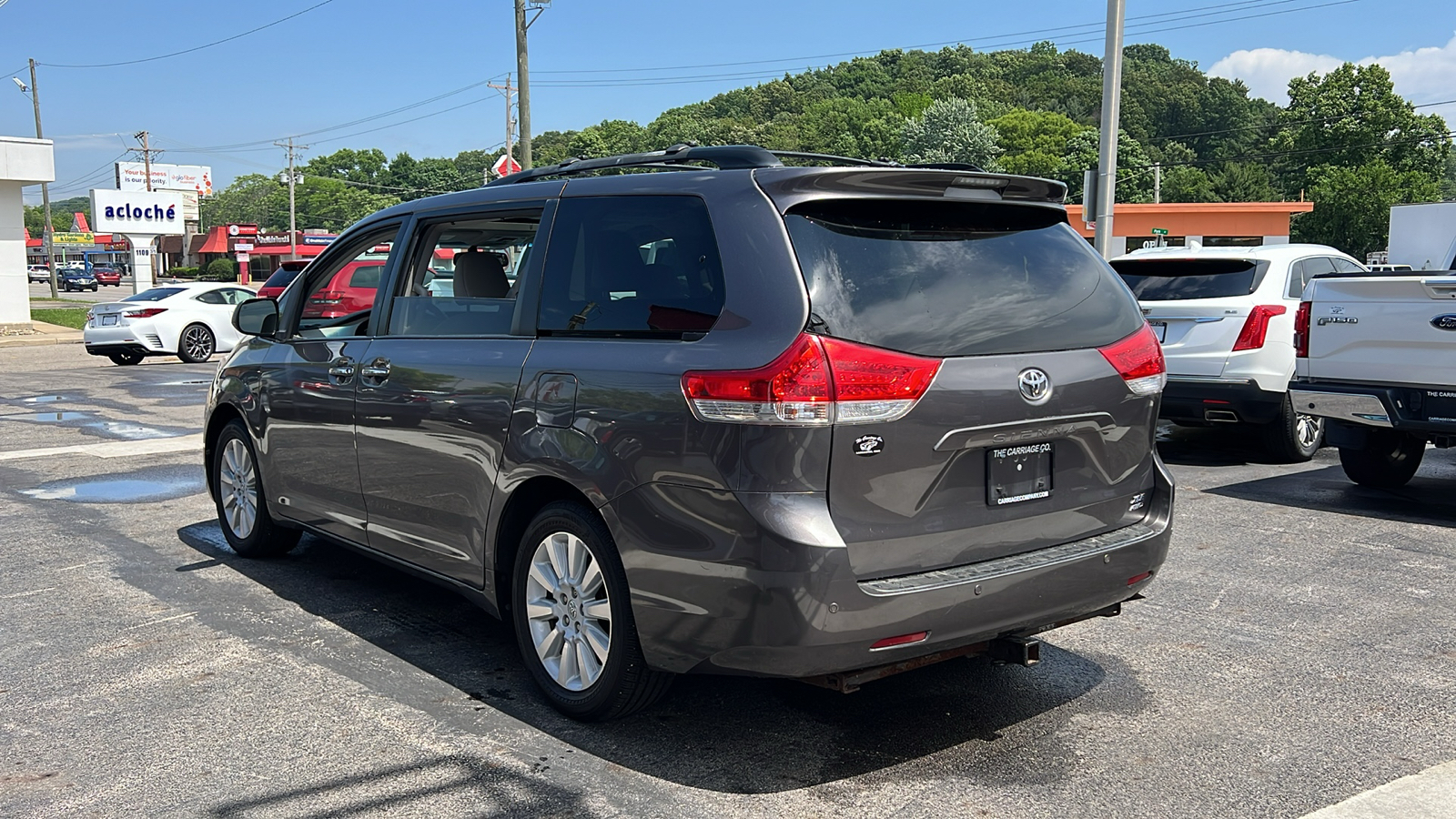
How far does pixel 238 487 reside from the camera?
638cm

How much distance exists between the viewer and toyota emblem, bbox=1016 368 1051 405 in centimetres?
365

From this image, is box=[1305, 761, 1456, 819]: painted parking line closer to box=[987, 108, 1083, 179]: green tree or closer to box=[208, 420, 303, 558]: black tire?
box=[208, 420, 303, 558]: black tire

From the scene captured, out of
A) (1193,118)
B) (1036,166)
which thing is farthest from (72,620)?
(1193,118)

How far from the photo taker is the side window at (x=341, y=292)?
17.7 feet

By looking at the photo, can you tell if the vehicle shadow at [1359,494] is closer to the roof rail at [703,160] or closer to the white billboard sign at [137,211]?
the roof rail at [703,160]

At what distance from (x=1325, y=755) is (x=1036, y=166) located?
109m

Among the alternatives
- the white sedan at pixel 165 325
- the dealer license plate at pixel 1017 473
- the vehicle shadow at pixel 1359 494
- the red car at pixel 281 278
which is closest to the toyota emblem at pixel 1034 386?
the dealer license plate at pixel 1017 473

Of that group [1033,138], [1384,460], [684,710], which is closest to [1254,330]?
[1384,460]

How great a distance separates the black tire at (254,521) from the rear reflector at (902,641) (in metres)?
3.65

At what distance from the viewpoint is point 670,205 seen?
3.91 meters

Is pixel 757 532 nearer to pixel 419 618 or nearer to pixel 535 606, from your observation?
pixel 535 606

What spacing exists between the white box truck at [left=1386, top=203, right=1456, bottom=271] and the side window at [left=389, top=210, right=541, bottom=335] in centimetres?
2728

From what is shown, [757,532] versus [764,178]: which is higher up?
[764,178]

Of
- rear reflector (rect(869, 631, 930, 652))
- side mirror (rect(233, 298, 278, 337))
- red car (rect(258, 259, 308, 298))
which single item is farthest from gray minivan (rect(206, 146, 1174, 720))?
red car (rect(258, 259, 308, 298))
